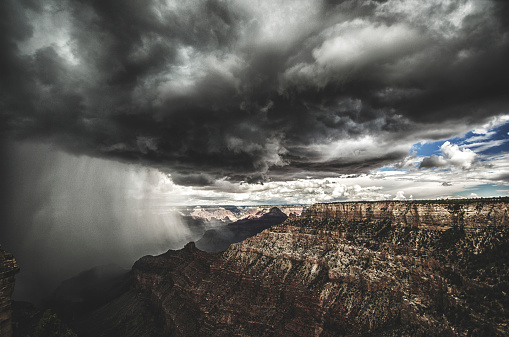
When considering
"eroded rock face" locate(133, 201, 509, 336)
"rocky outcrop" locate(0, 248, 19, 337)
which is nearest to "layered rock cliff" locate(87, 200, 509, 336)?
"eroded rock face" locate(133, 201, 509, 336)

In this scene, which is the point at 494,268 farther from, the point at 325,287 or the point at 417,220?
the point at 325,287

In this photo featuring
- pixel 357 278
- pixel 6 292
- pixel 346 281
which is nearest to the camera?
pixel 6 292

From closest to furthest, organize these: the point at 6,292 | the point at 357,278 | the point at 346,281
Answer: the point at 6,292
the point at 357,278
the point at 346,281

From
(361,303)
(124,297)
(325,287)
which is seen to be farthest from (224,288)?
(124,297)

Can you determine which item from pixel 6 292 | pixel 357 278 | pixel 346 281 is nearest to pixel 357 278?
pixel 357 278

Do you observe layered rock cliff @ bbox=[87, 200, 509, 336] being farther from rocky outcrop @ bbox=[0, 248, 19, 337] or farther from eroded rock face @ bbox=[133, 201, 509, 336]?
rocky outcrop @ bbox=[0, 248, 19, 337]

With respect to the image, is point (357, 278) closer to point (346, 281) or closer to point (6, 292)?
point (346, 281)

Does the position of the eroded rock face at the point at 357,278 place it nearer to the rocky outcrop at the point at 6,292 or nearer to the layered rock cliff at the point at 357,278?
the layered rock cliff at the point at 357,278

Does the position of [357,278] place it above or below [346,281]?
above
